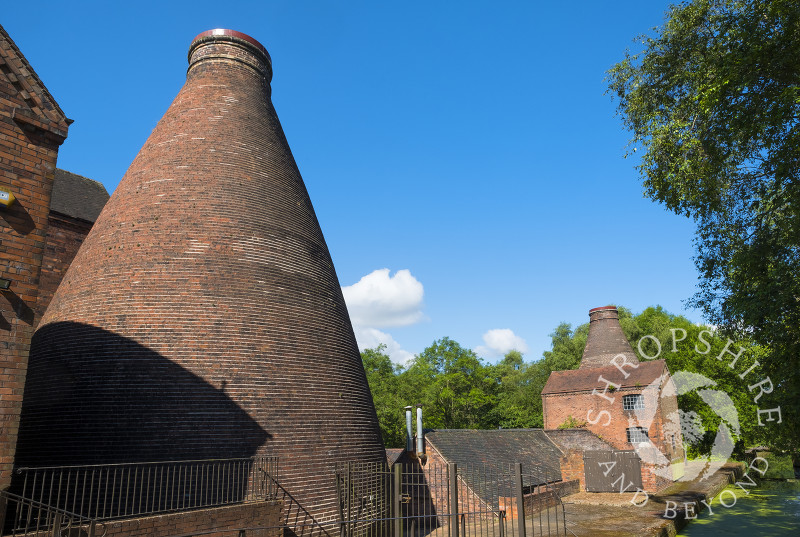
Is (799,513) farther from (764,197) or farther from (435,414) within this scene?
(435,414)

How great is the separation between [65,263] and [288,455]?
1013 centimetres

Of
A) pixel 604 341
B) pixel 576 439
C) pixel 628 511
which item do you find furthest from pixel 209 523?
pixel 604 341

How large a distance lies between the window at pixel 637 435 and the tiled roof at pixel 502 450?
16.0 ft

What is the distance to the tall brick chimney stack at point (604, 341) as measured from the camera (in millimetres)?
31422

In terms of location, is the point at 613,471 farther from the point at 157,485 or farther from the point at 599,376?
the point at 157,485

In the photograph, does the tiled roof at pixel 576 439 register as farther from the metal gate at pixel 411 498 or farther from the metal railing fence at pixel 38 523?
the metal railing fence at pixel 38 523

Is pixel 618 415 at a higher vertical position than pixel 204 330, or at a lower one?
lower

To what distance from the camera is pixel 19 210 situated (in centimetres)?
659

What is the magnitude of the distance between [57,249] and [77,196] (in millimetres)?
3309

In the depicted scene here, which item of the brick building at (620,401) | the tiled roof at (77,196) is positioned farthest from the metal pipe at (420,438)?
the tiled roof at (77,196)

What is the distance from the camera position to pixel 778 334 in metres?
9.27

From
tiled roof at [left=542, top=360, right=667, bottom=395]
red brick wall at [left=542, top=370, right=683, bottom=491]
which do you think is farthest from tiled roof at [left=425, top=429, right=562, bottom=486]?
tiled roof at [left=542, top=360, right=667, bottom=395]

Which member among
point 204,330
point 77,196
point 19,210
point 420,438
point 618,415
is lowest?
point 420,438

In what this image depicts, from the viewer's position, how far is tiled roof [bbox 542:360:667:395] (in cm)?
2725
